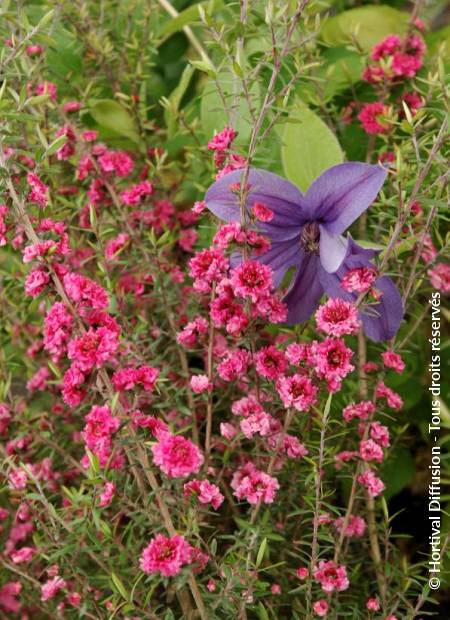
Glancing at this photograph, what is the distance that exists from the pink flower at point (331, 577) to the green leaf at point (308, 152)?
0.33 m

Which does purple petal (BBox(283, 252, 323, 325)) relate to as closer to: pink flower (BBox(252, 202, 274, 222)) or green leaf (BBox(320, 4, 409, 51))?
pink flower (BBox(252, 202, 274, 222))

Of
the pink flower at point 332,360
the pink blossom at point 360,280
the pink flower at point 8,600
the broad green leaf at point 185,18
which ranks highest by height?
the broad green leaf at point 185,18

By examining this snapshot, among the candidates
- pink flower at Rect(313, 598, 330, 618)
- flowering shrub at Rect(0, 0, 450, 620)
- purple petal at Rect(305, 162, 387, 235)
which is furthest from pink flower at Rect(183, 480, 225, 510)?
purple petal at Rect(305, 162, 387, 235)

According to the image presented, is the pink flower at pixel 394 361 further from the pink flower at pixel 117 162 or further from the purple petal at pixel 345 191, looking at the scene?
the pink flower at pixel 117 162

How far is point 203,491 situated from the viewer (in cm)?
50

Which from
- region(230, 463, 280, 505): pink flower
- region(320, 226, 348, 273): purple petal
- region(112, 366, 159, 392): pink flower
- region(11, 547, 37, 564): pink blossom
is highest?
region(112, 366, 159, 392): pink flower

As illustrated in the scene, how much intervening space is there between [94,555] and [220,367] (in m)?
0.17

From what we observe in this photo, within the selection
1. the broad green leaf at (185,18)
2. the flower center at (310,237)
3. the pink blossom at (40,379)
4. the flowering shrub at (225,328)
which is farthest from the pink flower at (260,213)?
the broad green leaf at (185,18)

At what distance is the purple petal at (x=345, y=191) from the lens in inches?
22.2

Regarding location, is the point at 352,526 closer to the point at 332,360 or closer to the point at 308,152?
the point at 332,360

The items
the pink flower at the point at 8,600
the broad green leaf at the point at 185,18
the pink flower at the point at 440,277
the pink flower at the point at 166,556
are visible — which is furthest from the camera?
the broad green leaf at the point at 185,18

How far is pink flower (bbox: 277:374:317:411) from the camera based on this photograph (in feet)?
1.61

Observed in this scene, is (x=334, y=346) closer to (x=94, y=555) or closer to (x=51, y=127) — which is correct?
(x=94, y=555)

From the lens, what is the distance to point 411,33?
32.1 inches
